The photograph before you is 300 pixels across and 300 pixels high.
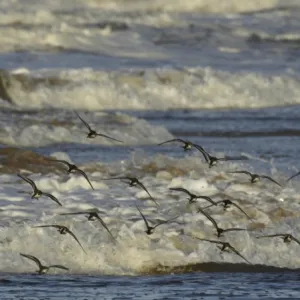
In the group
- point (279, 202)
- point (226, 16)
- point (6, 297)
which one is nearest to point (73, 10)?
point (226, 16)

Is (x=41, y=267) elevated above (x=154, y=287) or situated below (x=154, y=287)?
above

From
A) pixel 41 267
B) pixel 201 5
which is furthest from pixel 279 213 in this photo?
pixel 201 5

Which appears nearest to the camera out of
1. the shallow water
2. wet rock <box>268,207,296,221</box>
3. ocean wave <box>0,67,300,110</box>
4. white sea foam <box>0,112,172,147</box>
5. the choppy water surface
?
the shallow water

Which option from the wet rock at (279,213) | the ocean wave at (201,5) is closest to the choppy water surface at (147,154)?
the wet rock at (279,213)

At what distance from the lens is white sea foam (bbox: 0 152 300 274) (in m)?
11.3

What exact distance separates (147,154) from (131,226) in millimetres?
5537

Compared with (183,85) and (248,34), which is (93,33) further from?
(183,85)

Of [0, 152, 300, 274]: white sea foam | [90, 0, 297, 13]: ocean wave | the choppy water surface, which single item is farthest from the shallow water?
[90, 0, 297, 13]: ocean wave

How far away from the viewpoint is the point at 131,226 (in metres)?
12.2

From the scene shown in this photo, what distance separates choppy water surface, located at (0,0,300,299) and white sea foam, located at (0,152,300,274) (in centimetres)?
2

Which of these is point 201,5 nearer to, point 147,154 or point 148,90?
point 148,90

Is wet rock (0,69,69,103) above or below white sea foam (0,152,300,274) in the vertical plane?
above

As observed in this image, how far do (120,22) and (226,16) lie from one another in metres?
7.64

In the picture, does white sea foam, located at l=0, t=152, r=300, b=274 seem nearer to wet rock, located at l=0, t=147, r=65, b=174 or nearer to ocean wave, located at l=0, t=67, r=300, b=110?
wet rock, located at l=0, t=147, r=65, b=174
